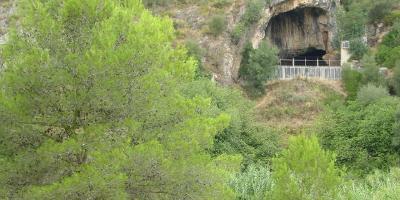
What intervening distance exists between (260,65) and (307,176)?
2581cm

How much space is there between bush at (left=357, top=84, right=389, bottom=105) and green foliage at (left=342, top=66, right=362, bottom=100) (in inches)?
151

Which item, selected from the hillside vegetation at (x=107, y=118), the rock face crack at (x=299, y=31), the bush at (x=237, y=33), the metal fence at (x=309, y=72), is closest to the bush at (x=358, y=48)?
the metal fence at (x=309, y=72)

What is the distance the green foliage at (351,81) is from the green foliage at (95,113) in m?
28.7

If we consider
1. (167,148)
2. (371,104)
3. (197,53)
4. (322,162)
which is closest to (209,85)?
(197,53)

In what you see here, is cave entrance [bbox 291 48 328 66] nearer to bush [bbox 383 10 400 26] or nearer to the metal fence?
the metal fence

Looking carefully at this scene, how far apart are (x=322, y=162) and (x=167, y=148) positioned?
4.79 meters

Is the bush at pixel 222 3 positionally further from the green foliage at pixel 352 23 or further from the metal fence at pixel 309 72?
the green foliage at pixel 352 23

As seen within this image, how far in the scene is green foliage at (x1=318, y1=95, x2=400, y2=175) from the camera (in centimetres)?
3019

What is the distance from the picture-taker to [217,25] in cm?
4075

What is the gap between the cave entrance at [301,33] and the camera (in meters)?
45.3

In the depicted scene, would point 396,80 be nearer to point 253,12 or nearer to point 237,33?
point 253,12

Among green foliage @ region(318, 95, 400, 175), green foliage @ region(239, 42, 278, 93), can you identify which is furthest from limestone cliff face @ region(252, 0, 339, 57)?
green foliage @ region(318, 95, 400, 175)

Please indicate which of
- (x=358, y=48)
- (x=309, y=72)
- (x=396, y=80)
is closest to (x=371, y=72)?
(x=396, y=80)

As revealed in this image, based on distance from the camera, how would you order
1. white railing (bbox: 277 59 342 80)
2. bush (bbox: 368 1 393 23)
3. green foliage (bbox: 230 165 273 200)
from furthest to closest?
1. white railing (bbox: 277 59 342 80)
2. bush (bbox: 368 1 393 23)
3. green foliage (bbox: 230 165 273 200)
